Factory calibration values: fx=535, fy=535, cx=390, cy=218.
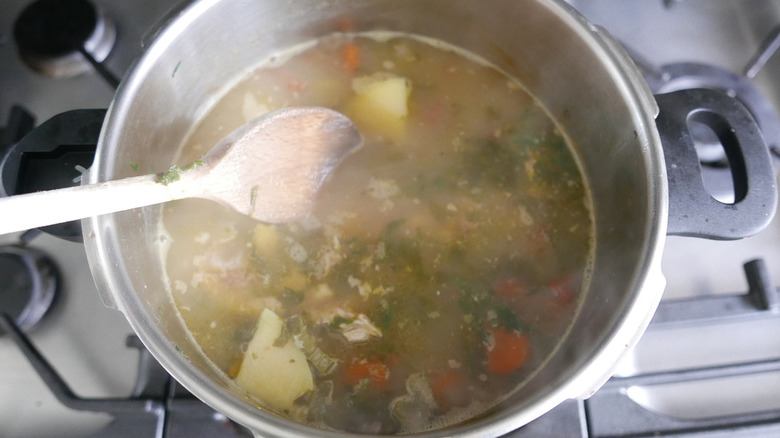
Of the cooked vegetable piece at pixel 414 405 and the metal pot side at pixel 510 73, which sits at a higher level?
the metal pot side at pixel 510 73

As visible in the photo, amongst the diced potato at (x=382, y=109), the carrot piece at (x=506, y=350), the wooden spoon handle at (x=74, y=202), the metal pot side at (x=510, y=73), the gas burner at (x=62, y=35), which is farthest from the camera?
the diced potato at (x=382, y=109)

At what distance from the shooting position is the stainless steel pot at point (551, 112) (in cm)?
95

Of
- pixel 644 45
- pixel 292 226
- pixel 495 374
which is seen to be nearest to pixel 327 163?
pixel 292 226

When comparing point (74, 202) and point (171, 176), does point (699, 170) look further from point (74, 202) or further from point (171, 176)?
point (74, 202)

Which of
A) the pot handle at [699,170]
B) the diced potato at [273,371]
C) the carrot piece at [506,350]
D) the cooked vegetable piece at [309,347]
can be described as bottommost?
the diced potato at [273,371]

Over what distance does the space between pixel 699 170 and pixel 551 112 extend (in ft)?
1.65

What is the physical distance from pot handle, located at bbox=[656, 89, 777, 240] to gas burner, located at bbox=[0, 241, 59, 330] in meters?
1.36

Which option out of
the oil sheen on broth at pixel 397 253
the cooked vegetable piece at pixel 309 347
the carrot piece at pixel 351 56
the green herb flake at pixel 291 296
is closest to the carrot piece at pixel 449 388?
the oil sheen on broth at pixel 397 253

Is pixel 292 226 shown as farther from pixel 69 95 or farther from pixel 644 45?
pixel 644 45

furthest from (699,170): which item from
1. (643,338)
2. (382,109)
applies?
(382,109)

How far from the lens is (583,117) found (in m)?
1.35

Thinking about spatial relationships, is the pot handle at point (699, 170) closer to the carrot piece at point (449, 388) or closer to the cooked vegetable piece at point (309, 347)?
the carrot piece at point (449, 388)

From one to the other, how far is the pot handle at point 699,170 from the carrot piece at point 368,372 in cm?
67

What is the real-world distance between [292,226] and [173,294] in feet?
1.09
